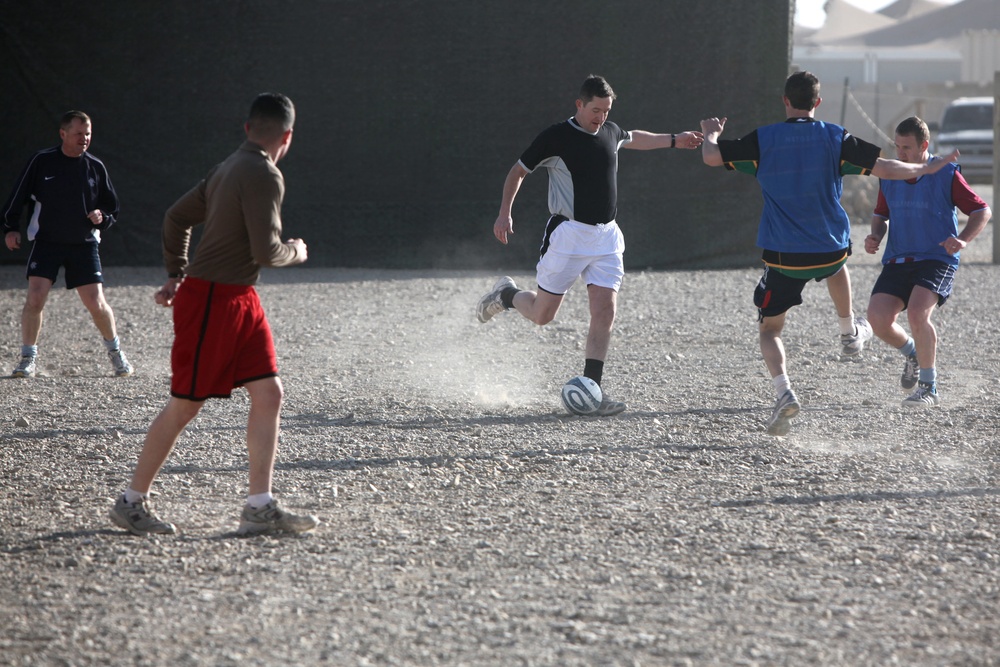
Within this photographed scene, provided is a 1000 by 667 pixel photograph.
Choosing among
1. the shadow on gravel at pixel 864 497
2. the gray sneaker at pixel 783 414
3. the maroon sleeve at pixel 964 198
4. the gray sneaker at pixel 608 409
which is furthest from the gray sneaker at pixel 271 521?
the maroon sleeve at pixel 964 198

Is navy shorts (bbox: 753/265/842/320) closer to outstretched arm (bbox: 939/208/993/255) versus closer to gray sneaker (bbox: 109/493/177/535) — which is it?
outstretched arm (bbox: 939/208/993/255)

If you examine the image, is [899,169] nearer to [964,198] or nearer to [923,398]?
[964,198]

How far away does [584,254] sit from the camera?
239 inches

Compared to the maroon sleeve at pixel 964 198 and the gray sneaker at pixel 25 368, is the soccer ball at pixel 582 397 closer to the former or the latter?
the maroon sleeve at pixel 964 198

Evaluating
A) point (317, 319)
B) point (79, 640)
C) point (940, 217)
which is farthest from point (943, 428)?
point (317, 319)

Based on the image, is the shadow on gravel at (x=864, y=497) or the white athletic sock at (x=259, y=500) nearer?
the white athletic sock at (x=259, y=500)

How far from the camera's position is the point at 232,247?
155 inches

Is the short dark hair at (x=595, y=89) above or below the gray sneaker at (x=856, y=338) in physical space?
above

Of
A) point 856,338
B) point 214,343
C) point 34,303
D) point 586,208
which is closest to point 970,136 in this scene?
point 856,338

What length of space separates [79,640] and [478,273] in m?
9.42

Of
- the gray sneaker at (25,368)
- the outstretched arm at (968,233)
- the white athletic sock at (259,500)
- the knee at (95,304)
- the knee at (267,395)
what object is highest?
the outstretched arm at (968,233)

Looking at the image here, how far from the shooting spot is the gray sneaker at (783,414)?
5.38 meters

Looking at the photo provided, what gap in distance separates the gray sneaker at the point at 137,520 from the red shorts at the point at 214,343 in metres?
0.42

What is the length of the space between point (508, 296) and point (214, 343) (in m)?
2.92
